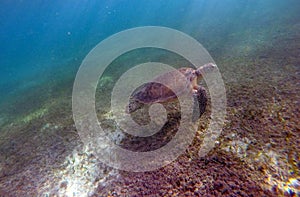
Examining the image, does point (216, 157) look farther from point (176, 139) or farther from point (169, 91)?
point (169, 91)

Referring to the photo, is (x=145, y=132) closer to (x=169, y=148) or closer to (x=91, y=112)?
(x=169, y=148)

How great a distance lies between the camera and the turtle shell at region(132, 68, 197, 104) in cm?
368

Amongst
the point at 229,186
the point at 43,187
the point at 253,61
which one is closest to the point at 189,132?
the point at 229,186

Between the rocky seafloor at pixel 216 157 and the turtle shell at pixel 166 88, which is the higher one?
the turtle shell at pixel 166 88

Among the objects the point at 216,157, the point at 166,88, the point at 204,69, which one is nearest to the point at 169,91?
the point at 166,88

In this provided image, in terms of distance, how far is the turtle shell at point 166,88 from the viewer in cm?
368

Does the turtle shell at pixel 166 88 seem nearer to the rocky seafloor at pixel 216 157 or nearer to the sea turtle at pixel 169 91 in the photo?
the sea turtle at pixel 169 91

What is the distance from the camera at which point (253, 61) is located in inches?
224

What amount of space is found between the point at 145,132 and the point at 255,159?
6.92 ft

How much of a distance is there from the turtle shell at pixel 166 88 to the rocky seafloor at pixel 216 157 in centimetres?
81

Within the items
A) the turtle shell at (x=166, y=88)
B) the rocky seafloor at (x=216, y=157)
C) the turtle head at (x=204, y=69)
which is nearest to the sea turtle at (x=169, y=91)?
the turtle shell at (x=166, y=88)

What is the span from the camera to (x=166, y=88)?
12.2ft

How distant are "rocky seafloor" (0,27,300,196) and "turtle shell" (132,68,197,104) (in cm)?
81

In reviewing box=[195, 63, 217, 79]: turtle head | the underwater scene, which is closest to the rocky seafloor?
the underwater scene
